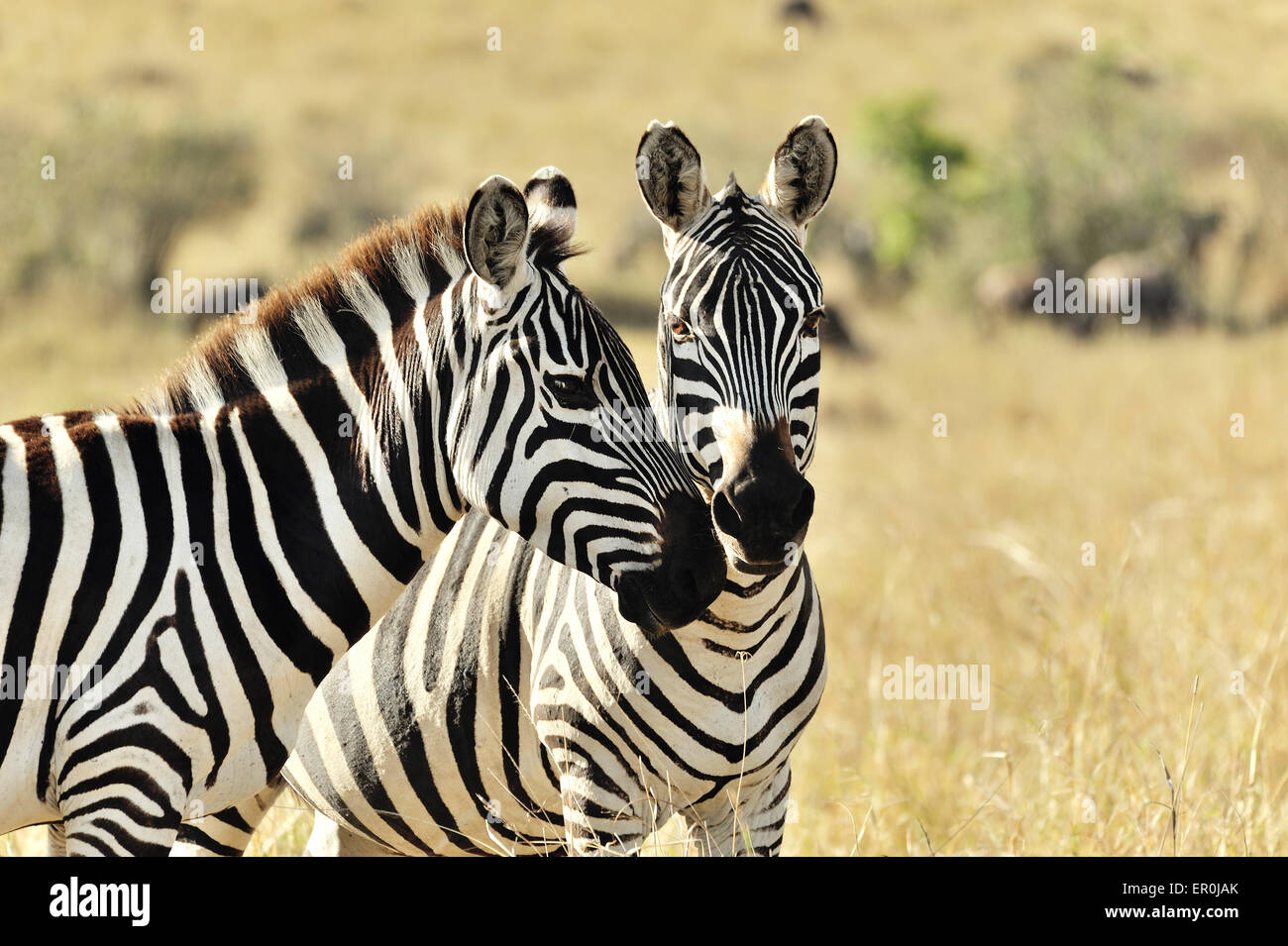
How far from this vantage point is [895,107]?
104ft

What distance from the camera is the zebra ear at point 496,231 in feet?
10.3

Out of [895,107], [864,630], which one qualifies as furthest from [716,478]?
[895,107]

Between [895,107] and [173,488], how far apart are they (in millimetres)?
31048

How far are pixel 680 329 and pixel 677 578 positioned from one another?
76 centimetres

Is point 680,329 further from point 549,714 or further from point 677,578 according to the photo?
point 549,714

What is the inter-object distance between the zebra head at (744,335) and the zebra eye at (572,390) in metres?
0.29

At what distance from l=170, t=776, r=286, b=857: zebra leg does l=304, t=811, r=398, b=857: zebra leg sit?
1.46 ft

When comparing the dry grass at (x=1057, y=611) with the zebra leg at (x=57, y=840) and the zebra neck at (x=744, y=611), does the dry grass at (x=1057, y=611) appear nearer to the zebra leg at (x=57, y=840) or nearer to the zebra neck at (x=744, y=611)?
the zebra neck at (x=744, y=611)

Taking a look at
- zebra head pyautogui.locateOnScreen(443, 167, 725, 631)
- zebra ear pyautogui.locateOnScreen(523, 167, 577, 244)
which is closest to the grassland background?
zebra ear pyautogui.locateOnScreen(523, 167, 577, 244)

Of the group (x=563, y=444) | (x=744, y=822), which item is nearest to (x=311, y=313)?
(x=563, y=444)

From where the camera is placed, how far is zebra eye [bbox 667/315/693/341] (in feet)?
11.3

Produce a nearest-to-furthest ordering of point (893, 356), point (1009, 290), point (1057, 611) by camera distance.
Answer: point (1057, 611) → point (893, 356) → point (1009, 290)

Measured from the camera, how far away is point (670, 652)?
352 cm
